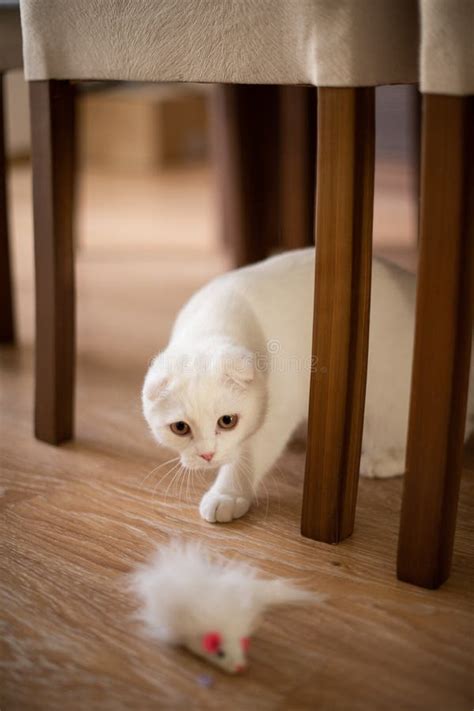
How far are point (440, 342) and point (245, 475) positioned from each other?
39cm

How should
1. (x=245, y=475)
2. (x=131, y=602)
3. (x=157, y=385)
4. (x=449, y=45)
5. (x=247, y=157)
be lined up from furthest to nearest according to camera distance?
(x=247, y=157) < (x=245, y=475) < (x=157, y=385) < (x=131, y=602) < (x=449, y=45)

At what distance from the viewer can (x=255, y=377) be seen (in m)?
1.15

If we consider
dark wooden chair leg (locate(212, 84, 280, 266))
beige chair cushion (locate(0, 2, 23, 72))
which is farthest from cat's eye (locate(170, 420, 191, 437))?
dark wooden chair leg (locate(212, 84, 280, 266))

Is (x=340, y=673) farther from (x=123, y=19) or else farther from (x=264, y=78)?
(x=123, y=19)

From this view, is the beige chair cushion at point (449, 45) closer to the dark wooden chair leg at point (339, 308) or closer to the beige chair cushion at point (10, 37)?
the dark wooden chair leg at point (339, 308)

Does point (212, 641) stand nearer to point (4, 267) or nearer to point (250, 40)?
point (250, 40)

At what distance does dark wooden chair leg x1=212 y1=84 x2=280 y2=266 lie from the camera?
2.30 metres

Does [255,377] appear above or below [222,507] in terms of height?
above

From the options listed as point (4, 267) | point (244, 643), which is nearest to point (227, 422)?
point (244, 643)

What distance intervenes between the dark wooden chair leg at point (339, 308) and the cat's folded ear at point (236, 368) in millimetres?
83

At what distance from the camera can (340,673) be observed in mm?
890

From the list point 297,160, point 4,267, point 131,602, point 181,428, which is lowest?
point 131,602

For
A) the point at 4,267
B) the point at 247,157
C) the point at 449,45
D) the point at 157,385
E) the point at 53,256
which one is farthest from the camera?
the point at 247,157

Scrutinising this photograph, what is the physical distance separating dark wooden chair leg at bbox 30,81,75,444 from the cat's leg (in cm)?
34
